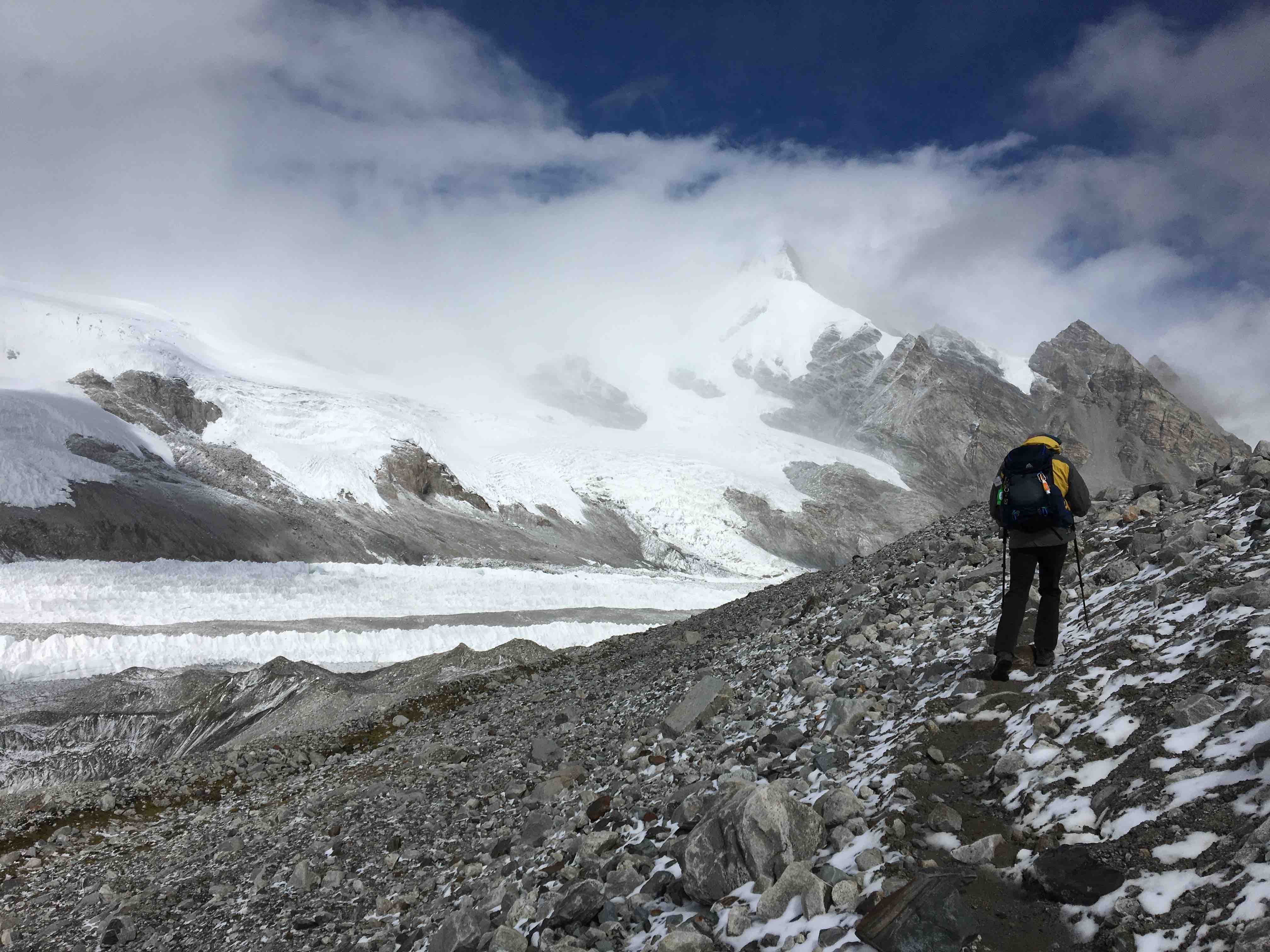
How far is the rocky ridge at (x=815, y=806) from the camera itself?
4180mm

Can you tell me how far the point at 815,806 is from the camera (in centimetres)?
586

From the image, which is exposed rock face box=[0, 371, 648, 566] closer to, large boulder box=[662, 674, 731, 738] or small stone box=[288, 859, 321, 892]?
small stone box=[288, 859, 321, 892]

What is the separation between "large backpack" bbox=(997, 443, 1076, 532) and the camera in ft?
24.3

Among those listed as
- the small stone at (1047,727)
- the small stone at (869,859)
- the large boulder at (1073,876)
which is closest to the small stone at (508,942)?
the small stone at (869,859)

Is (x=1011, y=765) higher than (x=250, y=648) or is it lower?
higher

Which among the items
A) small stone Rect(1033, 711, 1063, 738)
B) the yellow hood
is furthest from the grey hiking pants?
small stone Rect(1033, 711, 1063, 738)

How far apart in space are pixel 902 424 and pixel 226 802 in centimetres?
20250

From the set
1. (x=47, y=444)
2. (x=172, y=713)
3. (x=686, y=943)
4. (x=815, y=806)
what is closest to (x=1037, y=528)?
(x=815, y=806)

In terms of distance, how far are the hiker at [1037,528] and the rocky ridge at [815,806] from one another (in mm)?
337

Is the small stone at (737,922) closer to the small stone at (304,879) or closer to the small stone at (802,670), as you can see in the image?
the small stone at (802,670)

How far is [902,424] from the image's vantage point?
650ft

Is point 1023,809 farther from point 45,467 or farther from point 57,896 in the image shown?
point 45,467

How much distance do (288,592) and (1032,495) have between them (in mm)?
56080

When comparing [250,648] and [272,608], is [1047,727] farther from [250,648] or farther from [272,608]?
[272,608]
